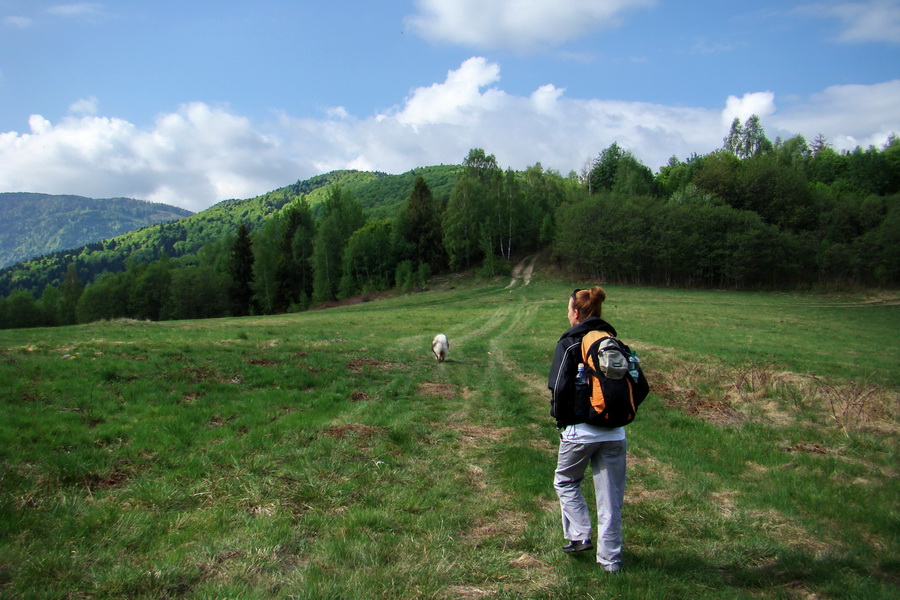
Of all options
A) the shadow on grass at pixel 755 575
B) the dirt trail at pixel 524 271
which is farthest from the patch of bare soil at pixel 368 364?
the dirt trail at pixel 524 271

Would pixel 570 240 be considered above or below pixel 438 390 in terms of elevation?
above

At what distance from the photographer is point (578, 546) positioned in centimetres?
500

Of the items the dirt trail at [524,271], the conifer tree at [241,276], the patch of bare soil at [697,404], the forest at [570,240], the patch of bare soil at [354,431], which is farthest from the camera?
the conifer tree at [241,276]

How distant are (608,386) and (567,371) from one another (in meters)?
0.45

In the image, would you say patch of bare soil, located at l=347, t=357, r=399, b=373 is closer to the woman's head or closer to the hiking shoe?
the woman's head

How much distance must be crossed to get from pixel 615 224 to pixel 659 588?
71.0 metres

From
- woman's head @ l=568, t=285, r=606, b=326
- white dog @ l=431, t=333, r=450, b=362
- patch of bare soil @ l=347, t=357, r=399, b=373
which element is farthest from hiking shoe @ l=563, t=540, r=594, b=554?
white dog @ l=431, t=333, r=450, b=362

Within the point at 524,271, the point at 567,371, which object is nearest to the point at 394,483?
the point at 567,371

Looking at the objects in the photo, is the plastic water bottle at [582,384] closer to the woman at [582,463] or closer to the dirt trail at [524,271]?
the woman at [582,463]

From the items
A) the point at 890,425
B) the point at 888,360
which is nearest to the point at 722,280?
the point at 888,360

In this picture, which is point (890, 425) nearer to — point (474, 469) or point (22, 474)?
point (474, 469)

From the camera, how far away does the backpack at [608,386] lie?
4703 mm

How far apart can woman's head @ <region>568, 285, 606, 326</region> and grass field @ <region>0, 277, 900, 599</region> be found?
251 cm

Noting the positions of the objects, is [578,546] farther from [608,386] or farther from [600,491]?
[608,386]
